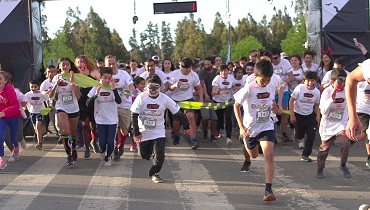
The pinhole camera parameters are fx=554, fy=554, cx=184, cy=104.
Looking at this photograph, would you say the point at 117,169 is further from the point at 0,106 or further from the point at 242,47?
the point at 242,47

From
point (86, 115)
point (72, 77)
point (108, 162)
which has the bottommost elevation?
point (108, 162)

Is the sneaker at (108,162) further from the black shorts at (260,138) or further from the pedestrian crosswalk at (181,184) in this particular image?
the black shorts at (260,138)

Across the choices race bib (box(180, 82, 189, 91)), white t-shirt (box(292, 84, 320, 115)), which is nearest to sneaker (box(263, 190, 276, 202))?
white t-shirt (box(292, 84, 320, 115))

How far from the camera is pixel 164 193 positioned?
7.70m

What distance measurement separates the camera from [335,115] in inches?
345

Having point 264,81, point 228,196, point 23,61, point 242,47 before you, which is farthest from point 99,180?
point 242,47

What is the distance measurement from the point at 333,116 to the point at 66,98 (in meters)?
4.81

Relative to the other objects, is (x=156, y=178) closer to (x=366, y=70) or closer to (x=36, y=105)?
(x=366, y=70)

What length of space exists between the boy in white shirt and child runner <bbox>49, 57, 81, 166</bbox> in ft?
13.3

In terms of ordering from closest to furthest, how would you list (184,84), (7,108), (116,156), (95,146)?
1. (7,108)
2. (116,156)
3. (95,146)
4. (184,84)

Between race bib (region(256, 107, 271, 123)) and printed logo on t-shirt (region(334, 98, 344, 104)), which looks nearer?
race bib (region(256, 107, 271, 123))

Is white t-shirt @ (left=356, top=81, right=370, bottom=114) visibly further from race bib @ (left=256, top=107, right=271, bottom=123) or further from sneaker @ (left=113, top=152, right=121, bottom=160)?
sneaker @ (left=113, top=152, right=121, bottom=160)

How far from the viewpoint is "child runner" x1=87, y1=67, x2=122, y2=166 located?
10.1 meters

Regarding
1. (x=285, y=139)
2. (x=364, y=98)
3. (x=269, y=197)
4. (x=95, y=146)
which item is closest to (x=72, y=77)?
(x=95, y=146)
